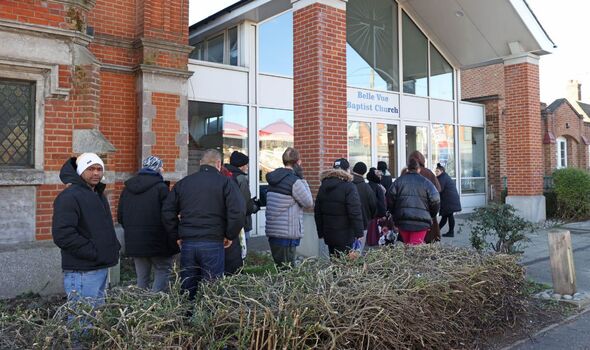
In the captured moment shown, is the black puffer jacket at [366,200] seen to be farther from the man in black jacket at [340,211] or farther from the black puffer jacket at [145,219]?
the black puffer jacket at [145,219]

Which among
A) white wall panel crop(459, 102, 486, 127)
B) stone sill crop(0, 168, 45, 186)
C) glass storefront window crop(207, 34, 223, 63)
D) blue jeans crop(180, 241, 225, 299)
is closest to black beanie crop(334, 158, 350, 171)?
blue jeans crop(180, 241, 225, 299)

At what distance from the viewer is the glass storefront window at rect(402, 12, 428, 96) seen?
47.4 ft

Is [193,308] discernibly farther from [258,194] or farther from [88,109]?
[258,194]

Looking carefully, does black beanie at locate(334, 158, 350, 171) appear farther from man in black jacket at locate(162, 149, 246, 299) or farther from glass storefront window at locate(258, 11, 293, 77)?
glass storefront window at locate(258, 11, 293, 77)

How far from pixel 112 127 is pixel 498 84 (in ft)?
57.5

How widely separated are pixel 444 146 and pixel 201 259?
41.9 feet

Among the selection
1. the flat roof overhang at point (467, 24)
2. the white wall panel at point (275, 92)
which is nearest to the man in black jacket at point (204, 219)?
the flat roof overhang at point (467, 24)

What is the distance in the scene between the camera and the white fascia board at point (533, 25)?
1181cm

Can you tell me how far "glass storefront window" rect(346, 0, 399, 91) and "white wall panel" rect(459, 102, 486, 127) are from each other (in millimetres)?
3418

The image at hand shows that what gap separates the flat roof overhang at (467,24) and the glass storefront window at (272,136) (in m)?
2.19

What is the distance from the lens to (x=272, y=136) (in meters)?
11.6

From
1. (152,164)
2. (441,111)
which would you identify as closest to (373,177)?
(152,164)

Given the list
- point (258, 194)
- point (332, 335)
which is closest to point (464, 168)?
point (258, 194)

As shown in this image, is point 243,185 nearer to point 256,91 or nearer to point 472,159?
point 256,91
